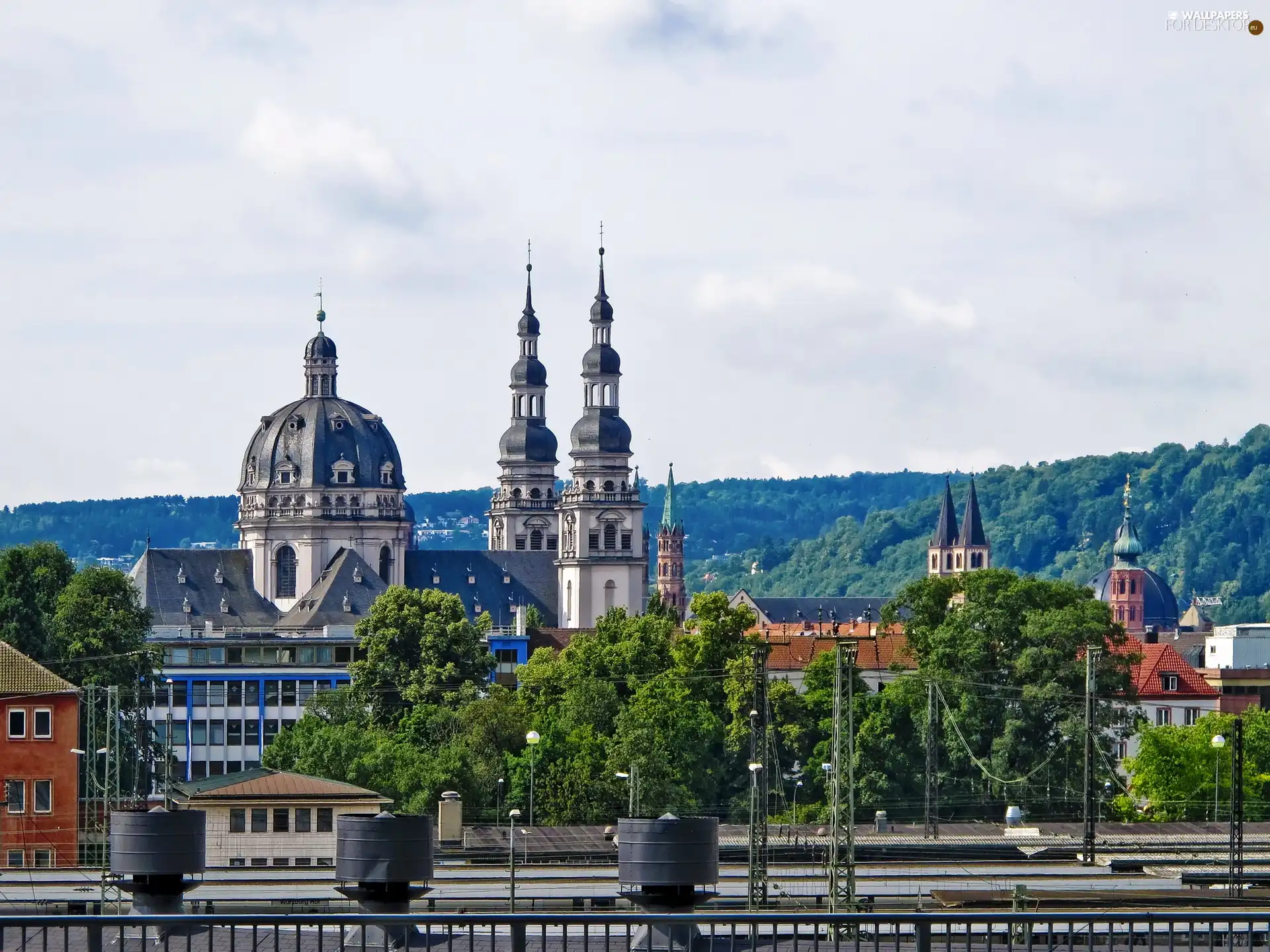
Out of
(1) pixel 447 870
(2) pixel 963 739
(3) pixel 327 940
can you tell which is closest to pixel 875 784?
(2) pixel 963 739

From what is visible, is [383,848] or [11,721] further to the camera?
[11,721]

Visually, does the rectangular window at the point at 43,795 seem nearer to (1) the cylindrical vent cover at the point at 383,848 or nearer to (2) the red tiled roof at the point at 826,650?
(1) the cylindrical vent cover at the point at 383,848

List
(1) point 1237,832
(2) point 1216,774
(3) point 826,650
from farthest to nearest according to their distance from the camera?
(3) point 826,650, (2) point 1216,774, (1) point 1237,832

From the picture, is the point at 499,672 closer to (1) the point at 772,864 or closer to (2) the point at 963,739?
(2) the point at 963,739

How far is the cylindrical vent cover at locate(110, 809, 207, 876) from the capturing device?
1142 inches

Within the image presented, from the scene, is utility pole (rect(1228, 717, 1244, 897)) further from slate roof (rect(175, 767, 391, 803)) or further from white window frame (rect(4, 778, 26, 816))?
white window frame (rect(4, 778, 26, 816))

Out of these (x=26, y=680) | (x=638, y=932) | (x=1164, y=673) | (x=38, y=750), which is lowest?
(x=638, y=932)

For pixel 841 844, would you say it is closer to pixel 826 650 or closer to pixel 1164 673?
pixel 826 650

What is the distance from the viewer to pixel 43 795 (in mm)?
85750

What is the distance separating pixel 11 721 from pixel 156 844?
192 ft

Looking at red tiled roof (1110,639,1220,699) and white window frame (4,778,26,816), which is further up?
red tiled roof (1110,639,1220,699)

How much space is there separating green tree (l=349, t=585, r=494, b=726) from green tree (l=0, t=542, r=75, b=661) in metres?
17.4

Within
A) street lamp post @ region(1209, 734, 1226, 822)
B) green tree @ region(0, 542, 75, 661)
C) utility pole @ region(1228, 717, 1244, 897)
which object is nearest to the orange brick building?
utility pole @ region(1228, 717, 1244, 897)

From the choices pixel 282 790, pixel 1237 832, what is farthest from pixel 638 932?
pixel 282 790
